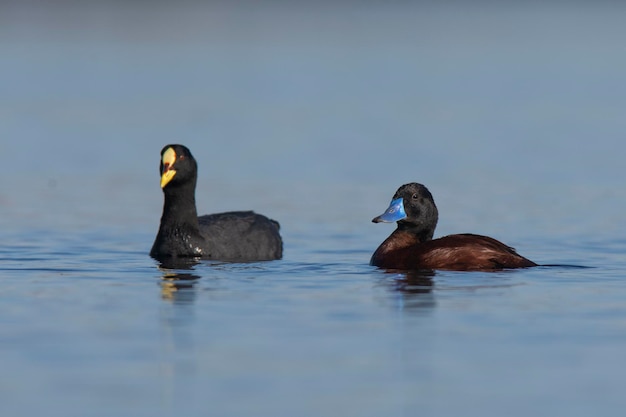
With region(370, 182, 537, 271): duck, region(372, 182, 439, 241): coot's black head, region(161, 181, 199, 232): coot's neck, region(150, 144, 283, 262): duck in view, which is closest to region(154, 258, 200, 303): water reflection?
region(150, 144, 283, 262): duck

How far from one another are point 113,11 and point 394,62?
124 feet

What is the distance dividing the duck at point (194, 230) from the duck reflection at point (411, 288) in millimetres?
2548

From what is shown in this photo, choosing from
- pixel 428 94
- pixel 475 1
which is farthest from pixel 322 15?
pixel 428 94

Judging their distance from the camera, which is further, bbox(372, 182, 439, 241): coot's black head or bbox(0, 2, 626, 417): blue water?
bbox(372, 182, 439, 241): coot's black head

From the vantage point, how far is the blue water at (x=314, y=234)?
10500 millimetres

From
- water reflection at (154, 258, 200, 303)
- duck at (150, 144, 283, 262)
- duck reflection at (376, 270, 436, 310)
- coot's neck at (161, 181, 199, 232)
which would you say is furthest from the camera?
coot's neck at (161, 181, 199, 232)

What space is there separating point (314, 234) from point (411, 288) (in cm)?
542

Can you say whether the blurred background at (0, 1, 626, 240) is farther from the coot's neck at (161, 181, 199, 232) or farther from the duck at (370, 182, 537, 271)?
the duck at (370, 182, 537, 271)

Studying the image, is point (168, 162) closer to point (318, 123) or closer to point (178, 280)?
Answer: point (178, 280)

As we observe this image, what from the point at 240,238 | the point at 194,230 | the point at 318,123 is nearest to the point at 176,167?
the point at 194,230

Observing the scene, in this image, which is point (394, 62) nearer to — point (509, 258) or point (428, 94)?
point (428, 94)

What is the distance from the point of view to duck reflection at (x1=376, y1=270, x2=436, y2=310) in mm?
13617

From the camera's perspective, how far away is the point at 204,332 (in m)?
12.2

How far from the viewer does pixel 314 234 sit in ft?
65.4
